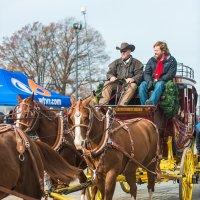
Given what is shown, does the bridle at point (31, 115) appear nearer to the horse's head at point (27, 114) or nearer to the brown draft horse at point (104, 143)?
the horse's head at point (27, 114)

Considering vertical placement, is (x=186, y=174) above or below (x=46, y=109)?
below

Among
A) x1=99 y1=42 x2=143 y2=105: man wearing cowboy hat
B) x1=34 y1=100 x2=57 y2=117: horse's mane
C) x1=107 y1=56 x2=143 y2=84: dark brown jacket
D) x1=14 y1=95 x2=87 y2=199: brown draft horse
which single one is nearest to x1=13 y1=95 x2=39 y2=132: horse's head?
x1=14 y1=95 x2=87 y2=199: brown draft horse

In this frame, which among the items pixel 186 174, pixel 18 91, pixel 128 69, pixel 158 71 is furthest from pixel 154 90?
pixel 18 91

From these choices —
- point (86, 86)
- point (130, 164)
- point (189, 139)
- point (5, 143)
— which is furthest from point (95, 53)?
point (5, 143)

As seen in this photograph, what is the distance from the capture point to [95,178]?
6660 millimetres

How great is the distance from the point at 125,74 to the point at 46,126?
7.10 feet

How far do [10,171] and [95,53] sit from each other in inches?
1517

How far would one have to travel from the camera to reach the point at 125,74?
8.83 m

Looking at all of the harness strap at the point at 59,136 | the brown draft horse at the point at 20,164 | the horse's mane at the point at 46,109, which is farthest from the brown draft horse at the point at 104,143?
the brown draft horse at the point at 20,164

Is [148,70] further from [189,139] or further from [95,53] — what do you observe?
[95,53]

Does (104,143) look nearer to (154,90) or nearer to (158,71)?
(154,90)

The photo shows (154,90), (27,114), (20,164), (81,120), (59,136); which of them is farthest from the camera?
(154,90)

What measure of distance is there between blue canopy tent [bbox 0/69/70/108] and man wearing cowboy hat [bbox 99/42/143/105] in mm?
4146

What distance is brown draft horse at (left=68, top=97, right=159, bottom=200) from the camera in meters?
6.44
